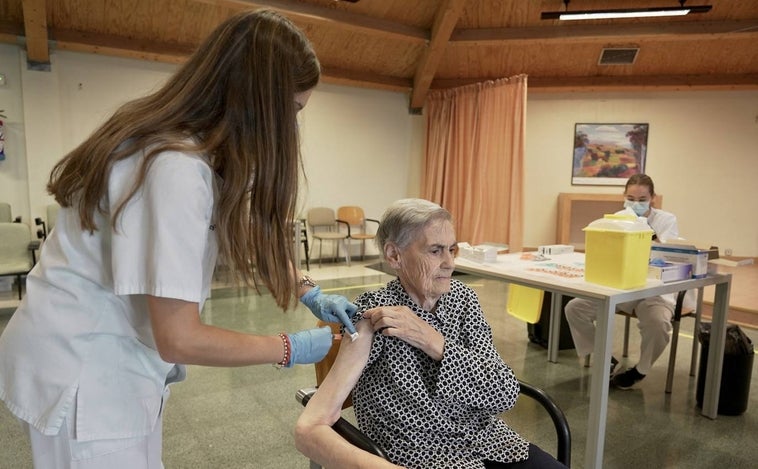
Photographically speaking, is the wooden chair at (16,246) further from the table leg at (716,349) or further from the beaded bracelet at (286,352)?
the table leg at (716,349)

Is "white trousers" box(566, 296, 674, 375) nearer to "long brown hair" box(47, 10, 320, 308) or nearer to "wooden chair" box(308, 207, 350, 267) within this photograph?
"long brown hair" box(47, 10, 320, 308)

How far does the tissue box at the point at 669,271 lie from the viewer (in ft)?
6.63

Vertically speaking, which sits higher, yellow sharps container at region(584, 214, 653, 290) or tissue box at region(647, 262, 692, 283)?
yellow sharps container at region(584, 214, 653, 290)

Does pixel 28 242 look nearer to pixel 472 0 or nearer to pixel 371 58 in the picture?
pixel 371 58

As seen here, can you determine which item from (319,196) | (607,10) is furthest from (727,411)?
(319,196)

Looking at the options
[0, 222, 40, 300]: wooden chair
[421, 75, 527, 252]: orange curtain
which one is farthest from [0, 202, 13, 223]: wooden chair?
[421, 75, 527, 252]: orange curtain

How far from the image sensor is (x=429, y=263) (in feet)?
4.37

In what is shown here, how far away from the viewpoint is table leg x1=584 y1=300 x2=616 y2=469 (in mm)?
1701

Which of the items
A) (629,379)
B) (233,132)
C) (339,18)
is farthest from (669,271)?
(339,18)

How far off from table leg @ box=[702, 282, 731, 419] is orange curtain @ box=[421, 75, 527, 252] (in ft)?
12.7

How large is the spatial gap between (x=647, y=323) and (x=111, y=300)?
2613 mm

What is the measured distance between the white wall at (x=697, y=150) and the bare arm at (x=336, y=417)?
6.26 meters

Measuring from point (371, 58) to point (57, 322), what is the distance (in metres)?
6.28

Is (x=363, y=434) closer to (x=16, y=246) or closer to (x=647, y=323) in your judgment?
(x=647, y=323)
